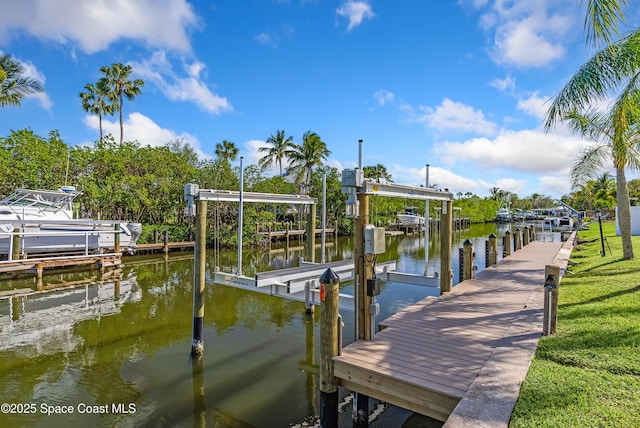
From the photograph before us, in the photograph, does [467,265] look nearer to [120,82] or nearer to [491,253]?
[491,253]

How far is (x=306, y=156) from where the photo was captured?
126 feet

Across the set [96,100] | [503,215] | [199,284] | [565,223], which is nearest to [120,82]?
[96,100]

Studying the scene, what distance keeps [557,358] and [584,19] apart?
5708 mm

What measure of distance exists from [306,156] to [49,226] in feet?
83.8

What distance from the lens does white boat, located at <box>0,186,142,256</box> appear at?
1551 centimetres

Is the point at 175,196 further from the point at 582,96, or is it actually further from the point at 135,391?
the point at 582,96

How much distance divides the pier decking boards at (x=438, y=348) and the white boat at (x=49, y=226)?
14.9 metres

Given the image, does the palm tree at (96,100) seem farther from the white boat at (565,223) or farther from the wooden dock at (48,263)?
the white boat at (565,223)

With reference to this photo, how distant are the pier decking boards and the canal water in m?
1.16

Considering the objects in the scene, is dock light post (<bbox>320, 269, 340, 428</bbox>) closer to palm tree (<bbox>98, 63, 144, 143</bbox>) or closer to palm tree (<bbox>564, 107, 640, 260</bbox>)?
palm tree (<bbox>564, 107, 640, 260</bbox>)

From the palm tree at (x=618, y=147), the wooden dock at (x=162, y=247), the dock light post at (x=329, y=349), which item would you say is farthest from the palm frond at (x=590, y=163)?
the wooden dock at (x=162, y=247)

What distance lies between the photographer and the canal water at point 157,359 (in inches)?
209

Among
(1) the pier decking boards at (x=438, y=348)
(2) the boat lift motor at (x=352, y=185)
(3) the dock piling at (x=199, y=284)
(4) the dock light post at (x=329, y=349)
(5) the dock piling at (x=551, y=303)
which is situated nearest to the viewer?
(1) the pier decking boards at (x=438, y=348)

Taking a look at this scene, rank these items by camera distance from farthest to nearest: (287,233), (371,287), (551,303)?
(287,233), (371,287), (551,303)
